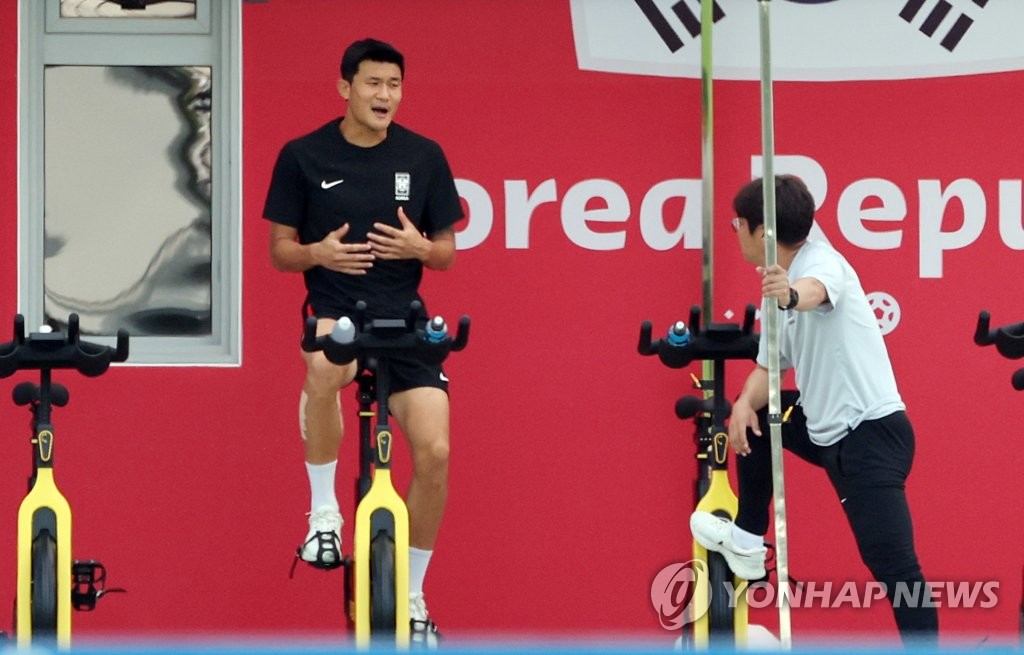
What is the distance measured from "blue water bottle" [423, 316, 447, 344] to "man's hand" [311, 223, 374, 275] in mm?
436

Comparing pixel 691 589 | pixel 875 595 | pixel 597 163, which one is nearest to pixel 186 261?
pixel 597 163

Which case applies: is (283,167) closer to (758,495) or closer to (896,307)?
(758,495)

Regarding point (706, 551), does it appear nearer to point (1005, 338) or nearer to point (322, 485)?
point (1005, 338)

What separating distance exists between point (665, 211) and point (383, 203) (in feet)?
4.12

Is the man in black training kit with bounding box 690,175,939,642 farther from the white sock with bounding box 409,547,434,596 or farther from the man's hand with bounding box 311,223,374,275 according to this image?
the man's hand with bounding box 311,223,374,275

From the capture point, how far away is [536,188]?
289 inches

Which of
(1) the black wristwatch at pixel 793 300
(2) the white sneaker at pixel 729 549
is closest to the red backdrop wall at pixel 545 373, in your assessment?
(2) the white sneaker at pixel 729 549

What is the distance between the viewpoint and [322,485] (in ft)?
Result: 21.2

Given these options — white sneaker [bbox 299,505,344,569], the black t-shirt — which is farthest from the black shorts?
white sneaker [bbox 299,505,344,569]

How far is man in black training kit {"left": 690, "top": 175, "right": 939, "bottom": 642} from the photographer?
5.71 metres

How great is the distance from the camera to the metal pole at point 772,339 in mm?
5750

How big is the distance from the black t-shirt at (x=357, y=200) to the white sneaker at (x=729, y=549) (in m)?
1.16

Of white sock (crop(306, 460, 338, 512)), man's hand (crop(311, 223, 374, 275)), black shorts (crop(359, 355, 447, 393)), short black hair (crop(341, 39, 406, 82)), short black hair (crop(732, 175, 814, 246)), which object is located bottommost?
white sock (crop(306, 460, 338, 512))

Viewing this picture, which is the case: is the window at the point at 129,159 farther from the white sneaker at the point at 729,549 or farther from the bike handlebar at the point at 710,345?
the white sneaker at the point at 729,549
